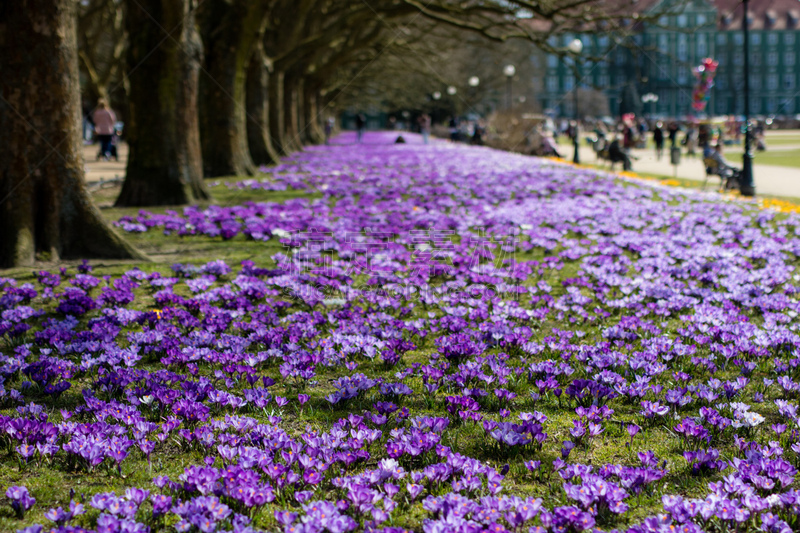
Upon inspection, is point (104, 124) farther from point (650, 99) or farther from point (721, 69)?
point (721, 69)

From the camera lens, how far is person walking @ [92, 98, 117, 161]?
2011cm

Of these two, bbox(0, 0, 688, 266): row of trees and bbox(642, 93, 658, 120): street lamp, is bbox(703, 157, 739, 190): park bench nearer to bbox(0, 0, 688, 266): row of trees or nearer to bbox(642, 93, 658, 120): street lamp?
bbox(0, 0, 688, 266): row of trees

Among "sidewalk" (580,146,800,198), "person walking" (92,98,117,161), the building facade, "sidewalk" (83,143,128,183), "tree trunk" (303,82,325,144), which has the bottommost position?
"sidewalk" (580,146,800,198)

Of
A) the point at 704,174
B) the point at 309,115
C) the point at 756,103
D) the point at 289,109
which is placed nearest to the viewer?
the point at 704,174

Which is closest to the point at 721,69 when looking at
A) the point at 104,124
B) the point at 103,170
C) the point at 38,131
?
the point at 104,124

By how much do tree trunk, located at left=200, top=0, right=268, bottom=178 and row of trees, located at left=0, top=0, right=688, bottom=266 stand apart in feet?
0.09

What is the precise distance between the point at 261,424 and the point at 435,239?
5.75 m

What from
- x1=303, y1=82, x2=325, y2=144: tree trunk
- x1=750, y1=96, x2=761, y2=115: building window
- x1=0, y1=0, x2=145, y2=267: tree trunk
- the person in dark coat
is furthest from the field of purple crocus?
x1=750, y1=96, x2=761, y2=115: building window

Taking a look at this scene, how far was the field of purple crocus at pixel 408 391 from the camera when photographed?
2650 mm

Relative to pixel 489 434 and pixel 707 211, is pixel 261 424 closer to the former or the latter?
pixel 489 434

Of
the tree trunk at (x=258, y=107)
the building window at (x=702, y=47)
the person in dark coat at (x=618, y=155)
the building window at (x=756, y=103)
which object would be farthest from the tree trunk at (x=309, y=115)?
the building window at (x=756, y=103)

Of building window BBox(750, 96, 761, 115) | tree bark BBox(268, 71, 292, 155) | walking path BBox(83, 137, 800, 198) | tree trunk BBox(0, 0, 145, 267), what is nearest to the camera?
tree trunk BBox(0, 0, 145, 267)

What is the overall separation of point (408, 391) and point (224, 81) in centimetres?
1304

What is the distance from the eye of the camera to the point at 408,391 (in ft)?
12.3
